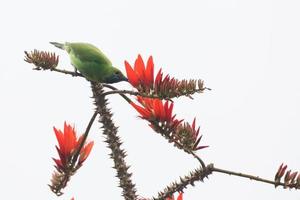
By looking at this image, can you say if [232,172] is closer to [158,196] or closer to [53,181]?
[158,196]

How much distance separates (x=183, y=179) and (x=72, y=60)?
2.07ft

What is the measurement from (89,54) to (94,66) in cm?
7

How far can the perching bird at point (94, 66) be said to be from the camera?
1640 mm

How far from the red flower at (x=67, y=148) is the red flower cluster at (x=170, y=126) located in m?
0.27

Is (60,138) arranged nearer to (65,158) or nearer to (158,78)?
(65,158)

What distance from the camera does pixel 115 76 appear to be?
1.64 meters

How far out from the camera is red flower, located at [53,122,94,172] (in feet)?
5.04

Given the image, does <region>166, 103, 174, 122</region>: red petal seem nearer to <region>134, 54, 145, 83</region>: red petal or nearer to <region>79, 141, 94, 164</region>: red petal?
<region>134, 54, 145, 83</region>: red petal

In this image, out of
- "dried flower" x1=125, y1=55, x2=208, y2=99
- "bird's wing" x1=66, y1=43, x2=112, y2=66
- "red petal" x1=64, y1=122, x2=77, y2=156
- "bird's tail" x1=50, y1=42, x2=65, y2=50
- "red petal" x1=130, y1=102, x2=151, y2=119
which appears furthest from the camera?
"bird's tail" x1=50, y1=42, x2=65, y2=50

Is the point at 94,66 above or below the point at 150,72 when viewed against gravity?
above

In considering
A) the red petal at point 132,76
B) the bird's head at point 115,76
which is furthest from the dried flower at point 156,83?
the bird's head at point 115,76

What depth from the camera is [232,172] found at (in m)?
1.38

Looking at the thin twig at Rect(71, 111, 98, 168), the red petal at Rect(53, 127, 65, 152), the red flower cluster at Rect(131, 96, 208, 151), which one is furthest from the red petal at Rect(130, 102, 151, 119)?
the red petal at Rect(53, 127, 65, 152)

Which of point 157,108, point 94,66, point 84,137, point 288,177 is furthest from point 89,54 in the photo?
point 288,177
